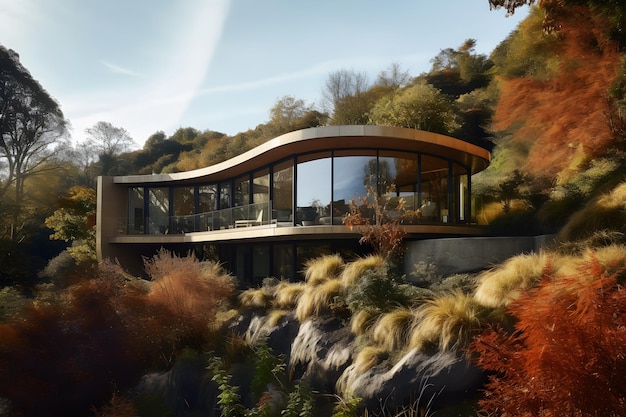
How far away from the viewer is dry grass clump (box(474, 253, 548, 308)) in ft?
24.0

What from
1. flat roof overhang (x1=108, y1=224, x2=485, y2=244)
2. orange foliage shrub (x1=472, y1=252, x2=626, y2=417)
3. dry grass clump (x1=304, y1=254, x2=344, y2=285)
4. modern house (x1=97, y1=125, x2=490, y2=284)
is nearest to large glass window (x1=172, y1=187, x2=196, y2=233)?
modern house (x1=97, y1=125, x2=490, y2=284)

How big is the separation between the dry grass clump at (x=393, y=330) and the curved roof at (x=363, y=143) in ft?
19.7

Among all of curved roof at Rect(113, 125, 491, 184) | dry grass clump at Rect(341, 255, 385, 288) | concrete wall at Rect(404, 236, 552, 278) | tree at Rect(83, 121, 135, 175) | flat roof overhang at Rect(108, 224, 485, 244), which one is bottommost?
dry grass clump at Rect(341, 255, 385, 288)

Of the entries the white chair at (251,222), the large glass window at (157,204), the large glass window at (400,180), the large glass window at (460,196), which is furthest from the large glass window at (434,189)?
the large glass window at (157,204)

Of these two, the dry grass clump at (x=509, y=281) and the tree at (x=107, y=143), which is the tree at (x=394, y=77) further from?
the dry grass clump at (x=509, y=281)

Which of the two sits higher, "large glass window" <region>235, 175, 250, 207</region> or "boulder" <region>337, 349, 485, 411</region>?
"large glass window" <region>235, 175, 250, 207</region>

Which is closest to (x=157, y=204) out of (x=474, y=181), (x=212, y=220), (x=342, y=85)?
(x=212, y=220)

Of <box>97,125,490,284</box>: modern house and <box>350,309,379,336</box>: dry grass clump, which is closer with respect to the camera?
<box>350,309,379,336</box>: dry grass clump

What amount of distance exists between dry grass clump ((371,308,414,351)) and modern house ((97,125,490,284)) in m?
4.93

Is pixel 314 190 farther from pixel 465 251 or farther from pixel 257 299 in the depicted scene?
pixel 465 251

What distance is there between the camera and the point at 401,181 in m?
14.1

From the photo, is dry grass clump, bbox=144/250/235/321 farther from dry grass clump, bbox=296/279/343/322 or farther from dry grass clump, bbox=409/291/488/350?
dry grass clump, bbox=409/291/488/350

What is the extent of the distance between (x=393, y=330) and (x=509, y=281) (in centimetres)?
195

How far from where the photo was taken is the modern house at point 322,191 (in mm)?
13445
